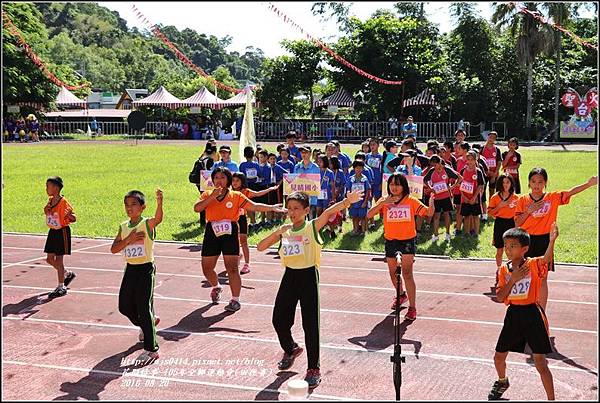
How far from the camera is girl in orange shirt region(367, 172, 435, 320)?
8531 millimetres

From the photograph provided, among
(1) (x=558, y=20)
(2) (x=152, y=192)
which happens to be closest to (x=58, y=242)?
(2) (x=152, y=192)

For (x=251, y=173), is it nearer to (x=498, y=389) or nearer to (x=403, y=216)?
(x=403, y=216)

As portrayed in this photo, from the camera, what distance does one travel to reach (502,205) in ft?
29.8

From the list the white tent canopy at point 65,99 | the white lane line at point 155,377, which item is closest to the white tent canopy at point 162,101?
the white tent canopy at point 65,99

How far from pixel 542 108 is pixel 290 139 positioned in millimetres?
32475

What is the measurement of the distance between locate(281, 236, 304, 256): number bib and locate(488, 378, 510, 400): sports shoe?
7.05ft

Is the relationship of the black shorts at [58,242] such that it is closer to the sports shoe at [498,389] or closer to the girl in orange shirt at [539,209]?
the girl in orange shirt at [539,209]

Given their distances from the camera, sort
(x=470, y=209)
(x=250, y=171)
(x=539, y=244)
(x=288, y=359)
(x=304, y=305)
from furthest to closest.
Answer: (x=250, y=171), (x=470, y=209), (x=539, y=244), (x=288, y=359), (x=304, y=305)

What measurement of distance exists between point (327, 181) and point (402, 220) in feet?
20.5

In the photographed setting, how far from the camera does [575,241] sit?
14180 mm

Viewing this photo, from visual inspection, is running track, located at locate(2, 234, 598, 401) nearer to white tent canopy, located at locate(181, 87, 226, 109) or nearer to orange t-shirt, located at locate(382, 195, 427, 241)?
orange t-shirt, located at locate(382, 195, 427, 241)

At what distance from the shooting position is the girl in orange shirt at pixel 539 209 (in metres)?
7.98

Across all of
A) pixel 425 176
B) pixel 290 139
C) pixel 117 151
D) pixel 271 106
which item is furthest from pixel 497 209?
pixel 271 106

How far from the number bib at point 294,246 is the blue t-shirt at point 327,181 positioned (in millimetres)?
8021
